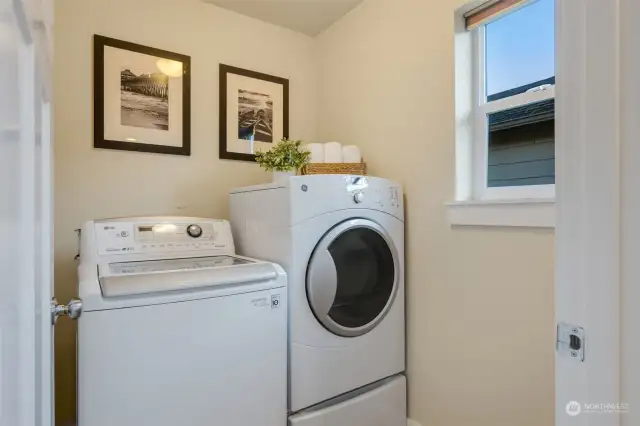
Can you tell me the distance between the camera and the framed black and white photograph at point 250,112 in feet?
6.91

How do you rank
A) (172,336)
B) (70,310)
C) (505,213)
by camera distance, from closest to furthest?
(70,310) → (172,336) → (505,213)

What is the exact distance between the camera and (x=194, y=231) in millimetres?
1641

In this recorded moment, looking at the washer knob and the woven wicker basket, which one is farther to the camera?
the woven wicker basket

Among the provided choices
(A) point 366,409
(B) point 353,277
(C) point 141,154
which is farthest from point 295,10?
(A) point 366,409

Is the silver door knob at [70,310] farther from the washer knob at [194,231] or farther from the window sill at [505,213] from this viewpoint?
the window sill at [505,213]

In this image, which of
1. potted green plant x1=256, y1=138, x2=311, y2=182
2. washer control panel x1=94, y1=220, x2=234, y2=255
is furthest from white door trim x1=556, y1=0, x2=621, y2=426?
washer control panel x1=94, y1=220, x2=234, y2=255

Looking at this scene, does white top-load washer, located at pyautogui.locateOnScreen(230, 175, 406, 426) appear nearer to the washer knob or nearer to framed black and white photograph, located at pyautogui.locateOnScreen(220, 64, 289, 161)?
the washer knob

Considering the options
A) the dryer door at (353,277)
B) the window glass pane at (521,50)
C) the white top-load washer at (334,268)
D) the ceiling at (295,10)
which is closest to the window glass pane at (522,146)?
the window glass pane at (521,50)

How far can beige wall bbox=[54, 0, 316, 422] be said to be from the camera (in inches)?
65.2

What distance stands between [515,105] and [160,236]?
162 cm

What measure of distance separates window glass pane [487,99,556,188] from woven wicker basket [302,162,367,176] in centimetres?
62

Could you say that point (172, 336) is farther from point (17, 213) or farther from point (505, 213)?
point (505, 213)

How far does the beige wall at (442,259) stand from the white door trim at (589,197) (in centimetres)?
86

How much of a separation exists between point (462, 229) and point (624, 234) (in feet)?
3.68
